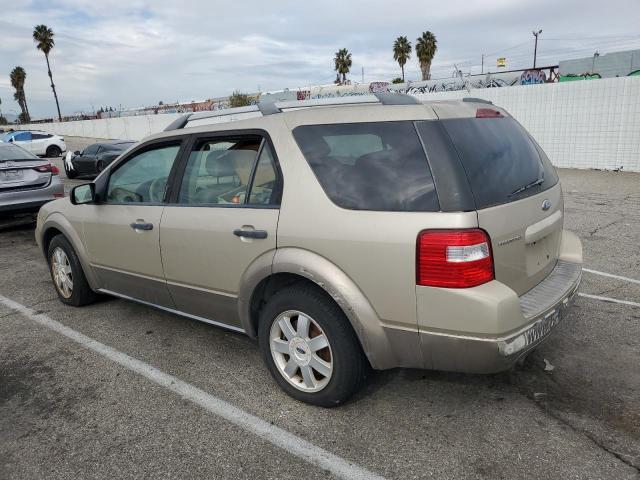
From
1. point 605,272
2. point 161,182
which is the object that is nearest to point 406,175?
point 161,182

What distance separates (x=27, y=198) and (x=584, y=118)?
1355cm

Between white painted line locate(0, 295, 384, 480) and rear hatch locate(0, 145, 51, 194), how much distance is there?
497 centimetres

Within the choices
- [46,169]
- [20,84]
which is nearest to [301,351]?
[46,169]

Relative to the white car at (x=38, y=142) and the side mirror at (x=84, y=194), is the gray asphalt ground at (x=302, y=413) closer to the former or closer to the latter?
the side mirror at (x=84, y=194)

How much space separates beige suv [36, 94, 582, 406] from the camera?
247 cm

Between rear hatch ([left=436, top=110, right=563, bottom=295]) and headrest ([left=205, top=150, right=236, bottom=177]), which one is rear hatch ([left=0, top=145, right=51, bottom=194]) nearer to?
headrest ([left=205, top=150, right=236, bottom=177])

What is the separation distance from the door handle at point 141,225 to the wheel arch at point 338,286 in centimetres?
113

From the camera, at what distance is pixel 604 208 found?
8867 millimetres

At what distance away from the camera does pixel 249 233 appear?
3.08m

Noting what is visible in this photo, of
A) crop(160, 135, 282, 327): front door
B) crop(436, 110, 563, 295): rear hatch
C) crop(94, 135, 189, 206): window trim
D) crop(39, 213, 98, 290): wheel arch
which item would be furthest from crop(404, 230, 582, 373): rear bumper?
crop(39, 213, 98, 290): wheel arch

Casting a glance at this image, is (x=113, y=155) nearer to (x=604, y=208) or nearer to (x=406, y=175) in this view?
(x=604, y=208)

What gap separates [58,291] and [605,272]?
5607 millimetres

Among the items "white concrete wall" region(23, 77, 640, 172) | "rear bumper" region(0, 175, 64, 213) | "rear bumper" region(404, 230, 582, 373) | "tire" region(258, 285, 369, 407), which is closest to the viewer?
"rear bumper" region(404, 230, 582, 373)

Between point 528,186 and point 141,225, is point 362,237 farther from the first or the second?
point 141,225
